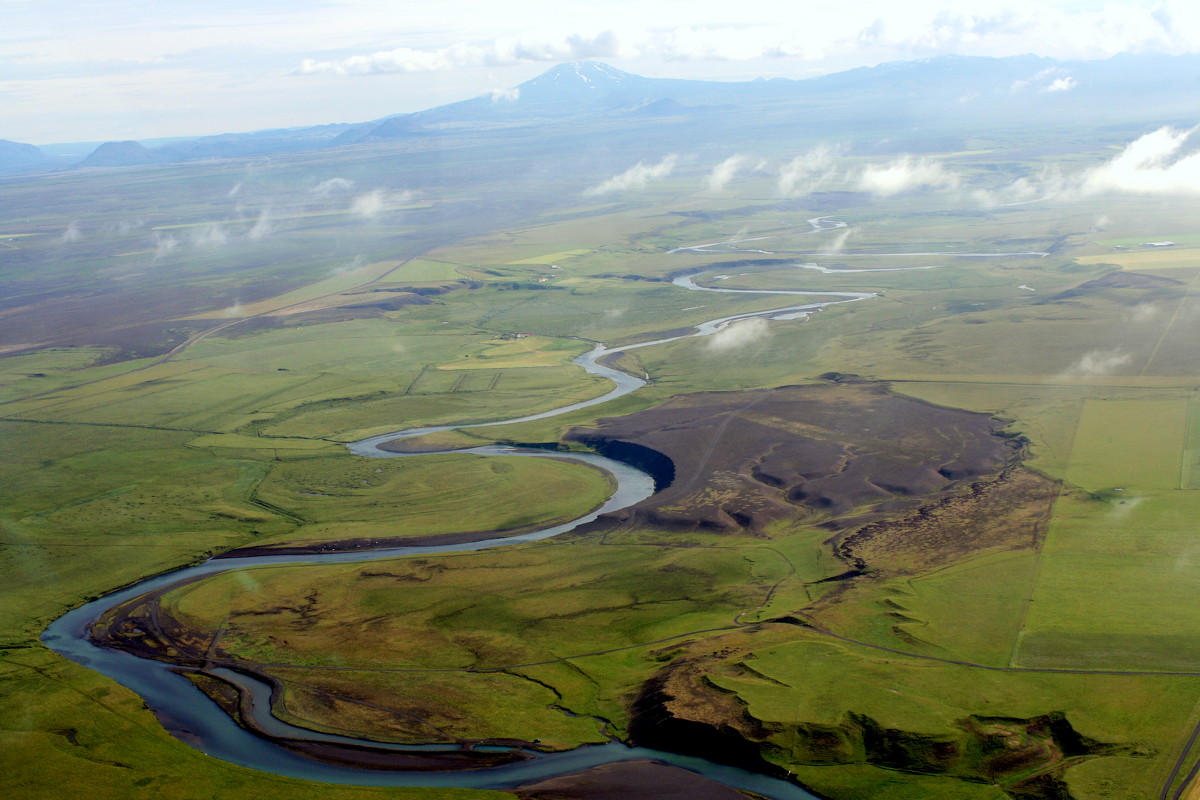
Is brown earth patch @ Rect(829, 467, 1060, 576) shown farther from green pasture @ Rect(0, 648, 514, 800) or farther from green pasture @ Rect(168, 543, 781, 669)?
green pasture @ Rect(0, 648, 514, 800)

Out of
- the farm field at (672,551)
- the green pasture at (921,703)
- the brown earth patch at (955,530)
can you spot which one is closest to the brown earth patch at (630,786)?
the farm field at (672,551)

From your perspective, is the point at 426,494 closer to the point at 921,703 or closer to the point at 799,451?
the point at 799,451

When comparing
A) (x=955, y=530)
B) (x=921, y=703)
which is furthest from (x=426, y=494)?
(x=921, y=703)

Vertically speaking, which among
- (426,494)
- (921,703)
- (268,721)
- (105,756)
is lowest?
(268,721)

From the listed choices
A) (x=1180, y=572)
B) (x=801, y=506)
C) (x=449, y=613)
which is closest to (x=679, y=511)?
(x=801, y=506)

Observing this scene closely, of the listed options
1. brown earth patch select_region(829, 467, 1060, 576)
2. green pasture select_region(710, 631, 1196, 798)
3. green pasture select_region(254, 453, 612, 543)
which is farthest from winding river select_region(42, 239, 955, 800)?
brown earth patch select_region(829, 467, 1060, 576)

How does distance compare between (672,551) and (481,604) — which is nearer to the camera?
(481,604)

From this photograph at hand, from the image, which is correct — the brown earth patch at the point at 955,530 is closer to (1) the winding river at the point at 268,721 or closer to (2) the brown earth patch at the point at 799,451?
(2) the brown earth patch at the point at 799,451

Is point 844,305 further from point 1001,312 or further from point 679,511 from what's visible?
point 679,511

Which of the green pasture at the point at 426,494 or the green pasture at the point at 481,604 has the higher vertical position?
the green pasture at the point at 426,494
